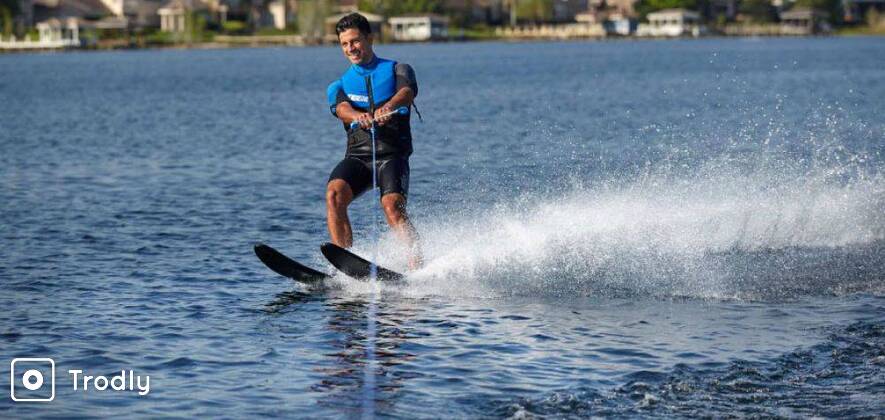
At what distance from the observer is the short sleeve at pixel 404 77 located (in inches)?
547

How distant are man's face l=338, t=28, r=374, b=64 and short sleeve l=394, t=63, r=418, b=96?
34 centimetres

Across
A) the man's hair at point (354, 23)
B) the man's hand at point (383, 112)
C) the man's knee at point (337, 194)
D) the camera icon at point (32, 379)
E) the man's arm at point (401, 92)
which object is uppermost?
the man's hair at point (354, 23)

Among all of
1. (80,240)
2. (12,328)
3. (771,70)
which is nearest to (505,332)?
(12,328)

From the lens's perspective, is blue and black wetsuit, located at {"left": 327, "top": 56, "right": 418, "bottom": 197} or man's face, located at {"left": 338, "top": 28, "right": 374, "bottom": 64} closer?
man's face, located at {"left": 338, "top": 28, "right": 374, "bottom": 64}

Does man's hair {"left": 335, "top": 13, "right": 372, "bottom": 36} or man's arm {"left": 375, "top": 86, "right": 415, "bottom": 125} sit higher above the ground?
man's hair {"left": 335, "top": 13, "right": 372, "bottom": 36}

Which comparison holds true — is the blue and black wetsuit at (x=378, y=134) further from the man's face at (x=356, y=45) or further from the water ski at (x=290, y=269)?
the water ski at (x=290, y=269)

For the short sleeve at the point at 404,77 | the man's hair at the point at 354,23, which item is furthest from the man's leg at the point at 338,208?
the man's hair at the point at 354,23

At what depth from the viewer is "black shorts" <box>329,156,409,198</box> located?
1403 cm

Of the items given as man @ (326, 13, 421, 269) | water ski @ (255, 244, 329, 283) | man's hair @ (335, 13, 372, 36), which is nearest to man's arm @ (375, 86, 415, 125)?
man @ (326, 13, 421, 269)

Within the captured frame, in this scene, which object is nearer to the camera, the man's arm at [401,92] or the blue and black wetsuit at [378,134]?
the man's arm at [401,92]

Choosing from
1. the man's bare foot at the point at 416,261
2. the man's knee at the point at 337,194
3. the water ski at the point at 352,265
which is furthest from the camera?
the man's bare foot at the point at 416,261

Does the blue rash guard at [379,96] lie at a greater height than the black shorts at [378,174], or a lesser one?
greater

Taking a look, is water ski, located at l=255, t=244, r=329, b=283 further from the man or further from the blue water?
the man

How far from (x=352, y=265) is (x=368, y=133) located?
4.62ft
